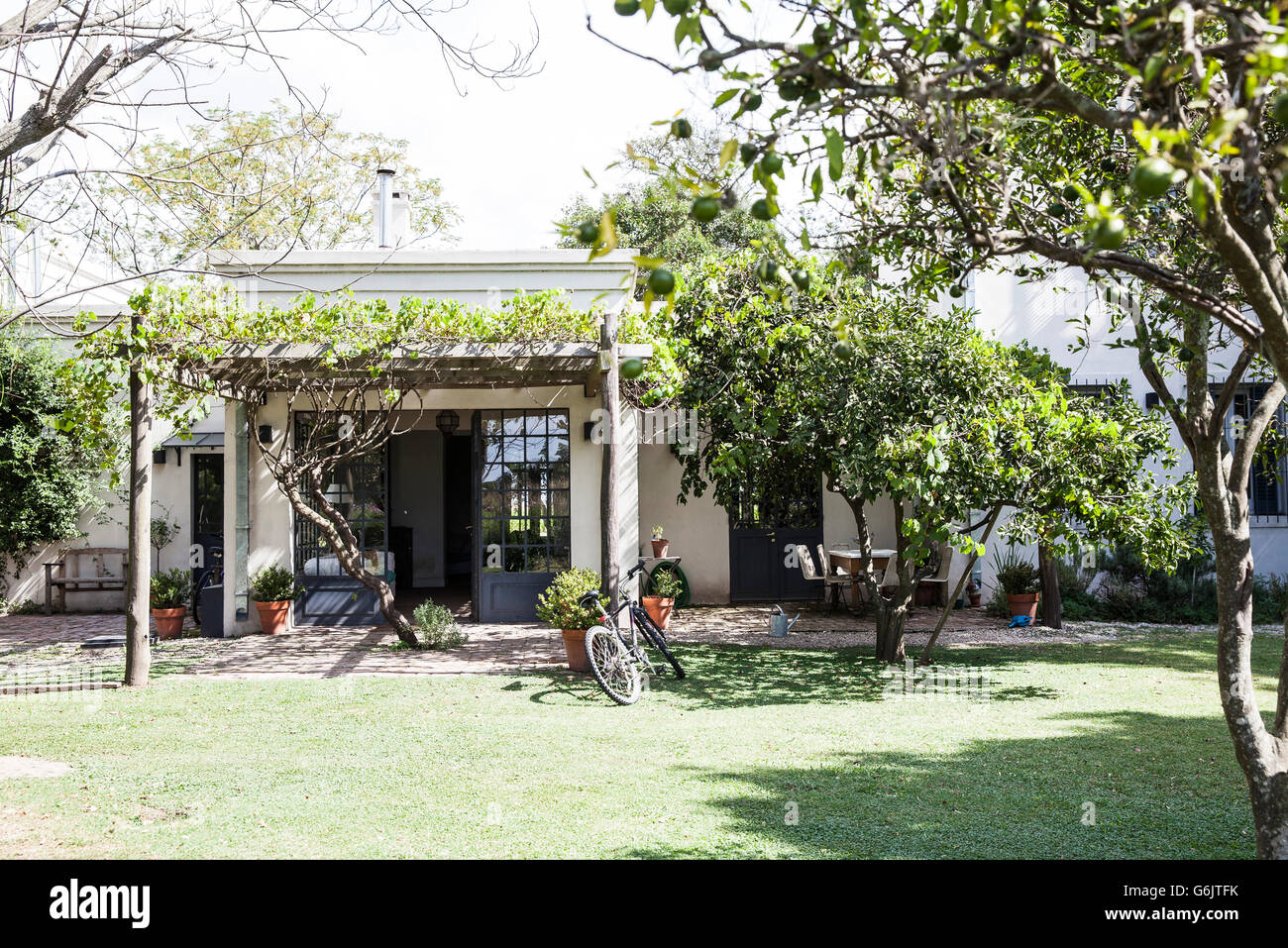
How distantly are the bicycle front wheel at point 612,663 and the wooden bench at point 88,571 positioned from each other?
8.09 meters

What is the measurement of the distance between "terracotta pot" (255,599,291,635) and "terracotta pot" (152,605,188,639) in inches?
31.3

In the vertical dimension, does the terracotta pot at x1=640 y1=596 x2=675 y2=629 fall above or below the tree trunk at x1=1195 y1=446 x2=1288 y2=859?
below

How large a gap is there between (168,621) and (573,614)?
4.88m

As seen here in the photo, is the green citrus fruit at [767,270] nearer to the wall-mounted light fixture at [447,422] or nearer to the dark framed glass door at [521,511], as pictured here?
the dark framed glass door at [521,511]

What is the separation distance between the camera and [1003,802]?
456cm

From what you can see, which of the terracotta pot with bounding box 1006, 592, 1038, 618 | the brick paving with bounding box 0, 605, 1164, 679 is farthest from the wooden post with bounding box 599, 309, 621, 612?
the terracotta pot with bounding box 1006, 592, 1038, 618

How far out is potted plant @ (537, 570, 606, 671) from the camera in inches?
318

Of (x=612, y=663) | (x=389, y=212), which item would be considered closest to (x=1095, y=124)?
(x=612, y=663)

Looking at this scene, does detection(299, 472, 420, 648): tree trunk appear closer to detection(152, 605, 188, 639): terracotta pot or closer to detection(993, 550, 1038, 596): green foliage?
detection(152, 605, 188, 639): terracotta pot

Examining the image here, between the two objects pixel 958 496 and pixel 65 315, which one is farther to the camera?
pixel 65 315

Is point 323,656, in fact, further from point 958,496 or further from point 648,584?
point 958,496

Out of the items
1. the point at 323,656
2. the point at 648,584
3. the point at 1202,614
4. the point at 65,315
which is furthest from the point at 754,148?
the point at 65,315
